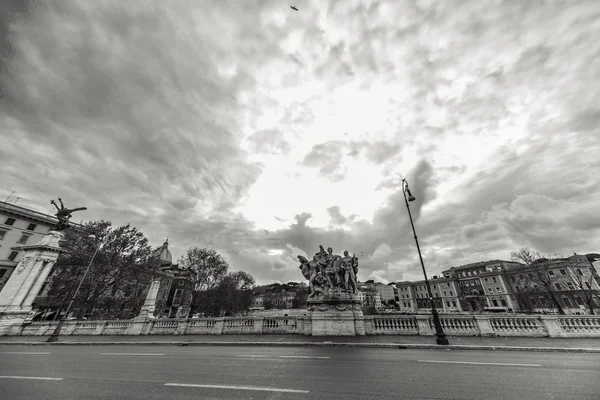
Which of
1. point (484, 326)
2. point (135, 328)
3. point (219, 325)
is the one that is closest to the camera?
point (484, 326)

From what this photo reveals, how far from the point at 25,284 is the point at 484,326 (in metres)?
38.4

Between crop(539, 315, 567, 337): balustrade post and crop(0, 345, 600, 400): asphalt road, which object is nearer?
crop(0, 345, 600, 400): asphalt road

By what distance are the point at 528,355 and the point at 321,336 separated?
1025cm

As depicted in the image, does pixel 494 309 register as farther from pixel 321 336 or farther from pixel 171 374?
pixel 171 374

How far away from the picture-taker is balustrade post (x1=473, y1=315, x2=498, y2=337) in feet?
45.2

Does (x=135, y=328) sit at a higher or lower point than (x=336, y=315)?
lower

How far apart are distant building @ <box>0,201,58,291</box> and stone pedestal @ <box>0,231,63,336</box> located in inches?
975

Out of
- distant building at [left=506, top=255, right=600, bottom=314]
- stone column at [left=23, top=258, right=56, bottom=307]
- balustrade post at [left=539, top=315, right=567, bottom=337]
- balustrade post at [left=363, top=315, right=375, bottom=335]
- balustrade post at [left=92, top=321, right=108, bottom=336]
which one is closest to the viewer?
balustrade post at [left=539, top=315, right=567, bottom=337]

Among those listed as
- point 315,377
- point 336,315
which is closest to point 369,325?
point 336,315

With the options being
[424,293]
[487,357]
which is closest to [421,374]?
[487,357]

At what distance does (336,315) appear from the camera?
15797 millimetres

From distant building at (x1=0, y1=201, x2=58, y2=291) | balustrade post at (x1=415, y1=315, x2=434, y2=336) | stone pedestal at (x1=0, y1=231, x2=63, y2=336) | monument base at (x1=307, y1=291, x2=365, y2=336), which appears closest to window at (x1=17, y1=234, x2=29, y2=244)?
distant building at (x1=0, y1=201, x2=58, y2=291)

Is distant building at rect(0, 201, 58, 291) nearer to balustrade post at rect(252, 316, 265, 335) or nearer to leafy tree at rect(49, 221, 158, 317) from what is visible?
leafy tree at rect(49, 221, 158, 317)

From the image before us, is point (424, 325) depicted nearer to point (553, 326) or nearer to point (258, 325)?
point (553, 326)
